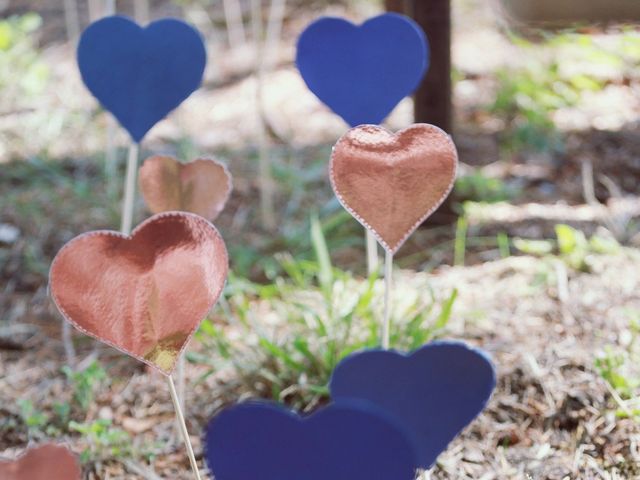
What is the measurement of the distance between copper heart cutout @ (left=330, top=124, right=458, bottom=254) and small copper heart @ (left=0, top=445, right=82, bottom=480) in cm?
41

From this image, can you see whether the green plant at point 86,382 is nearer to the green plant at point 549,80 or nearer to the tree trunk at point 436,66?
the tree trunk at point 436,66

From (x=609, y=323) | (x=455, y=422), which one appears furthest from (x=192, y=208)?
(x=609, y=323)

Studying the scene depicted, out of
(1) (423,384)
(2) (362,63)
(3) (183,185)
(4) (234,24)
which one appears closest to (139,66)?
(3) (183,185)

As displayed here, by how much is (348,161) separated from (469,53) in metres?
2.84

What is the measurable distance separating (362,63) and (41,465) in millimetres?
750

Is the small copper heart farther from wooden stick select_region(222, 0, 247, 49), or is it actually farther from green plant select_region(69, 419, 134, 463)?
wooden stick select_region(222, 0, 247, 49)

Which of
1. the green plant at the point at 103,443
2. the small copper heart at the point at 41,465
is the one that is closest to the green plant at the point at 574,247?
the green plant at the point at 103,443

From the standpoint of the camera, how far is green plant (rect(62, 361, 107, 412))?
4.84 feet

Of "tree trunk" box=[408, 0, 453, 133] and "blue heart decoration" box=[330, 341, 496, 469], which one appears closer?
"blue heart decoration" box=[330, 341, 496, 469]

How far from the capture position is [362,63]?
131 cm

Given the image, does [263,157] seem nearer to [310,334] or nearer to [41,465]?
[310,334]

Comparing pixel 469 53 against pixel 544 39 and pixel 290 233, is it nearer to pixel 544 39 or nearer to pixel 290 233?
pixel 544 39

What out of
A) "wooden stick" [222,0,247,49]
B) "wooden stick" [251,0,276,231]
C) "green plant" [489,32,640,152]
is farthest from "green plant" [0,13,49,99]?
"green plant" [489,32,640,152]

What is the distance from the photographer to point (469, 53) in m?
3.70
